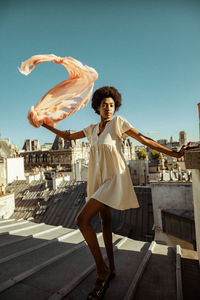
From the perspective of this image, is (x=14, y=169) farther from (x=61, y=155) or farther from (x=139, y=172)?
(x=61, y=155)

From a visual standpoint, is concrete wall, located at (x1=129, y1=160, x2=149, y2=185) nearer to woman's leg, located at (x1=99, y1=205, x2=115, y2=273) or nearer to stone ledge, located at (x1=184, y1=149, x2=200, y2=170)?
woman's leg, located at (x1=99, y1=205, x2=115, y2=273)

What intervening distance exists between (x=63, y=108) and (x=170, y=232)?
260 inches

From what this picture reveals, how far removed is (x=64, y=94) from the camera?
2871 millimetres

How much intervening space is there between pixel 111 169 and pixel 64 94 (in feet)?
4.53

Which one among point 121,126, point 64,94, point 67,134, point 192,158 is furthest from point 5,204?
point 192,158

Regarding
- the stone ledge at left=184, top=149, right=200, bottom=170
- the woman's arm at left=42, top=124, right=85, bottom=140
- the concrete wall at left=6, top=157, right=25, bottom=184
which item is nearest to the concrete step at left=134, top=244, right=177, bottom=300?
the stone ledge at left=184, top=149, right=200, bottom=170

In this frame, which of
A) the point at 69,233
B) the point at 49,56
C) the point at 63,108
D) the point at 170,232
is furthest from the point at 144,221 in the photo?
the point at 49,56

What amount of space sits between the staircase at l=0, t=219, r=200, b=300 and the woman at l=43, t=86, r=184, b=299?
275 mm

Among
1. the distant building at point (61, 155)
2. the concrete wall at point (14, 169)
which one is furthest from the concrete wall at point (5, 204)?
the distant building at point (61, 155)

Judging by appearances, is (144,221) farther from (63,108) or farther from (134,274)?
(63,108)

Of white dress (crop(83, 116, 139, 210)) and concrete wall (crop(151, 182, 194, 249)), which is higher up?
white dress (crop(83, 116, 139, 210))

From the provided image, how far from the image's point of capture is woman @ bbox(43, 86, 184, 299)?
2.10 metres

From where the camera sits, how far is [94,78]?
281cm

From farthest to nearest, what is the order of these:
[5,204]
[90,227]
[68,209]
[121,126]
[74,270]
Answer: [68,209]
[5,204]
[74,270]
[121,126]
[90,227]
